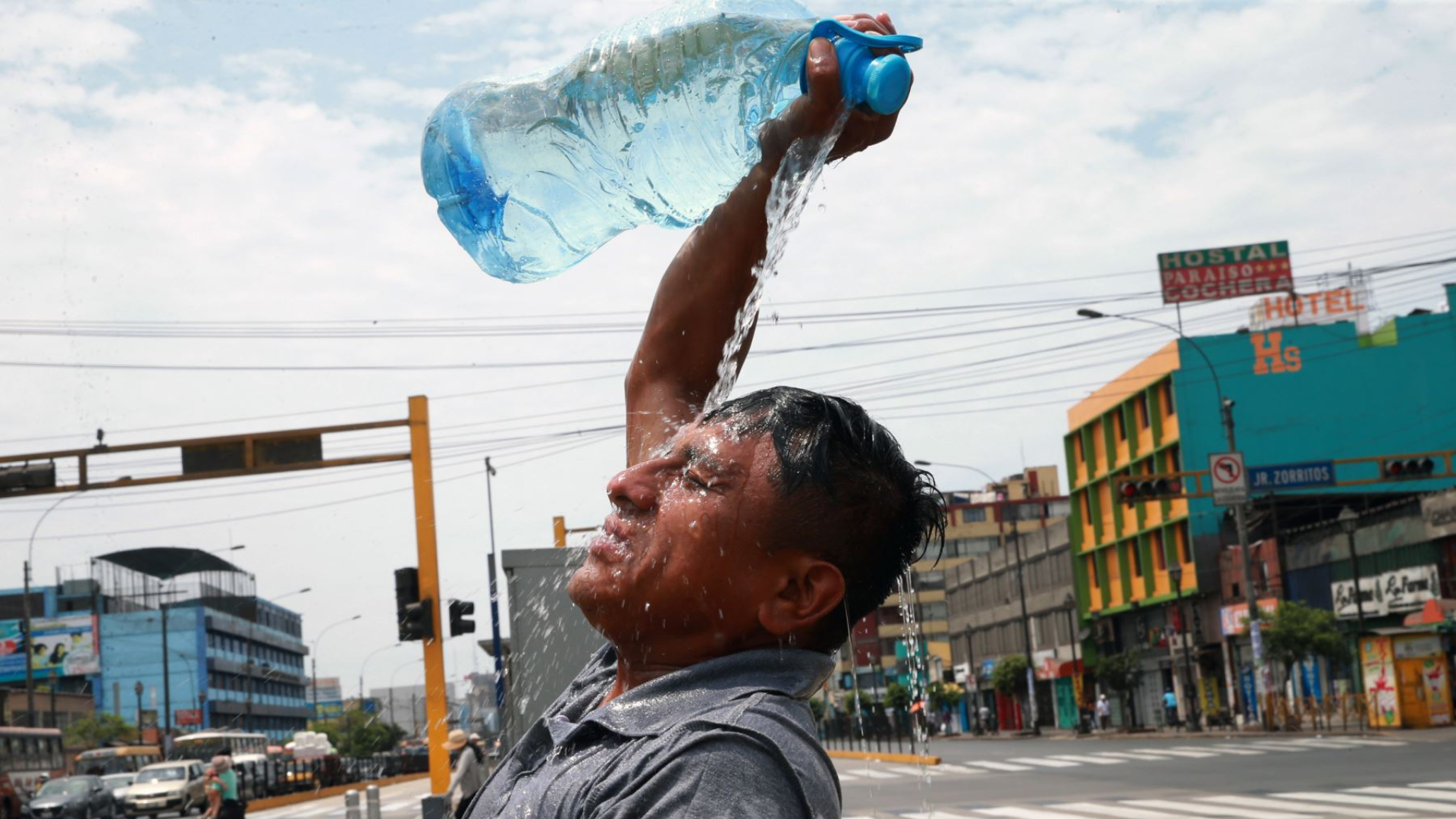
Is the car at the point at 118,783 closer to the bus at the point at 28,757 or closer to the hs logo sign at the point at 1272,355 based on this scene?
the bus at the point at 28,757

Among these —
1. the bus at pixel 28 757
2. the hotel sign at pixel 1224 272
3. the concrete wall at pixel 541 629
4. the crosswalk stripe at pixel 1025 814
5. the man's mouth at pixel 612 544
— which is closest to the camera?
the man's mouth at pixel 612 544

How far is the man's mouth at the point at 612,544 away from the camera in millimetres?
1646

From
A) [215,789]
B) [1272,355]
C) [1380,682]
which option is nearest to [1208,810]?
[215,789]

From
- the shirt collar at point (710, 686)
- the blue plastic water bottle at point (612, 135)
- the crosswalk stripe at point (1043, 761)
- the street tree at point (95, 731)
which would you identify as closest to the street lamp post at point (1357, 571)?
the crosswalk stripe at point (1043, 761)

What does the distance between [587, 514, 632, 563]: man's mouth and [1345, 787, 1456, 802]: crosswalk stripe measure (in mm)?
16850

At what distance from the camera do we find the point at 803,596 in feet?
5.29

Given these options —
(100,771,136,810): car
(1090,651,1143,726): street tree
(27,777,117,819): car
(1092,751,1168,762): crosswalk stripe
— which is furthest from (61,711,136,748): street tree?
(1092,751,1168,762): crosswalk stripe

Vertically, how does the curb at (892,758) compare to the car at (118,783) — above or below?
below

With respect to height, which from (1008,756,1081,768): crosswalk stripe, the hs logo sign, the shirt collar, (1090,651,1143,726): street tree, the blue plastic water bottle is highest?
the hs logo sign

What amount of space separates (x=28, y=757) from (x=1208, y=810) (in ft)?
117

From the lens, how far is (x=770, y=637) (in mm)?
1636

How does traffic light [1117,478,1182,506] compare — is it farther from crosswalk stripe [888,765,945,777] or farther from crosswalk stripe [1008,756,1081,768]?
crosswalk stripe [888,765,945,777]

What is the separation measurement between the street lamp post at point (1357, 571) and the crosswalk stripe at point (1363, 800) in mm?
20399

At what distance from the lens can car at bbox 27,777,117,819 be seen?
32.3 m
